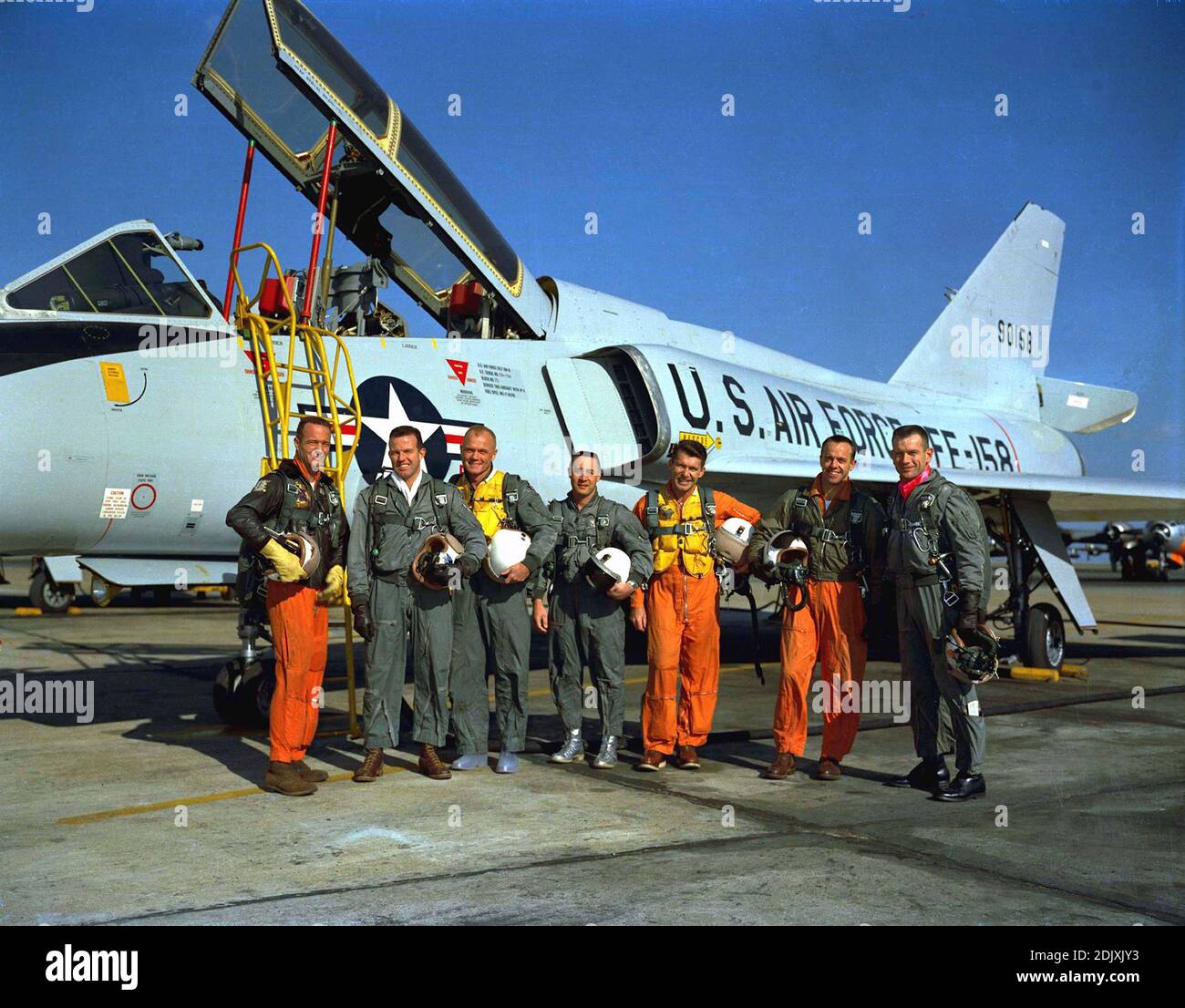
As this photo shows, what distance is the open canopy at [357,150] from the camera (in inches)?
293

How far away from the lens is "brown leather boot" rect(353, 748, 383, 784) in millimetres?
5750

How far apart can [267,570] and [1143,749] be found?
5234 mm

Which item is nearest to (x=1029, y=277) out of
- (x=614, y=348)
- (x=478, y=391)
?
(x=614, y=348)

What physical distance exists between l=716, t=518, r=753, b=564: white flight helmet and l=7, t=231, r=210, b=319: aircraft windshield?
12.2ft

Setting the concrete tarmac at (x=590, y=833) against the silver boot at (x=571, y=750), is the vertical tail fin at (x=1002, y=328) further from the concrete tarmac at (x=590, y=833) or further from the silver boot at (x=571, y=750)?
the silver boot at (x=571, y=750)

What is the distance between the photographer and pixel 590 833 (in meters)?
4.70

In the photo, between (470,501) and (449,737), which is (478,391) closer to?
(470,501)

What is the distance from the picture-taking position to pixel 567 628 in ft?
21.0

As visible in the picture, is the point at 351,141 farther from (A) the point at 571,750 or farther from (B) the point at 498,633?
(A) the point at 571,750

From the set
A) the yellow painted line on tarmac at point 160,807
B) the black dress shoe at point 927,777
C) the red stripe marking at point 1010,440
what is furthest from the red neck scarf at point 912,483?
the red stripe marking at point 1010,440

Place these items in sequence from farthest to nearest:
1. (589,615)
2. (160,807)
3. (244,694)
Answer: (244,694) → (589,615) → (160,807)

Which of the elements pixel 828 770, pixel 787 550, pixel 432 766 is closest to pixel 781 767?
pixel 828 770

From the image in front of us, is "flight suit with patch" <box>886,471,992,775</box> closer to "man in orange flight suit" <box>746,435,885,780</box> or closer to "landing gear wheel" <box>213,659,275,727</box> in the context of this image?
"man in orange flight suit" <box>746,435,885,780</box>

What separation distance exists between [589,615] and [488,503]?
870mm
